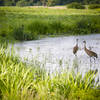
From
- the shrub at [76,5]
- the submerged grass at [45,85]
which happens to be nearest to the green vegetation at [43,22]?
the shrub at [76,5]

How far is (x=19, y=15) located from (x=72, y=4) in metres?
0.77

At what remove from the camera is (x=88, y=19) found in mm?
3605

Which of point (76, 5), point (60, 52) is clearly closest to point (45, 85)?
point (60, 52)

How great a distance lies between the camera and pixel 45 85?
9.80ft

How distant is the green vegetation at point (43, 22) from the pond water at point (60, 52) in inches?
5.3

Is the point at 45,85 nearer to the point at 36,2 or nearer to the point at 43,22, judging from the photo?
the point at 43,22

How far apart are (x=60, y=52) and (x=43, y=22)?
65 centimetres

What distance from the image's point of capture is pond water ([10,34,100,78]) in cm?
325

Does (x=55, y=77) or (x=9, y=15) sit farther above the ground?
(x=9, y=15)

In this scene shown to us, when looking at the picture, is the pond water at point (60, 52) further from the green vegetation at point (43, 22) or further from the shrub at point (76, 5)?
the shrub at point (76, 5)

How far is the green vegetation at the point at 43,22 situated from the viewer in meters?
3.57

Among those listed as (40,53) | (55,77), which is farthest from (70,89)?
(40,53)

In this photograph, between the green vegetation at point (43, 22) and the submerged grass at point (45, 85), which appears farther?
the green vegetation at point (43, 22)

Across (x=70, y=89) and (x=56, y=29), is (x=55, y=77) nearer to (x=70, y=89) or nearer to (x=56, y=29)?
(x=70, y=89)
